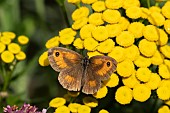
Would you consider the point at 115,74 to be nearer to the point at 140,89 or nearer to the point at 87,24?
the point at 140,89

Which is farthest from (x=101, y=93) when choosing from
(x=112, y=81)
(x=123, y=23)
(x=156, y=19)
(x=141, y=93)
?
(x=156, y=19)

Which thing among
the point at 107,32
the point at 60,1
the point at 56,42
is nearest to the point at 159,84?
the point at 107,32

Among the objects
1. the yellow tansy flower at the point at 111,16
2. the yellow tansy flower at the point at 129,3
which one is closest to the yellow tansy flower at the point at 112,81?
the yellow tansy flower at the point at 111,16

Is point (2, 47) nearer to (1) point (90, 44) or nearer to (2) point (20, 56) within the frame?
(2) point (20, 56)

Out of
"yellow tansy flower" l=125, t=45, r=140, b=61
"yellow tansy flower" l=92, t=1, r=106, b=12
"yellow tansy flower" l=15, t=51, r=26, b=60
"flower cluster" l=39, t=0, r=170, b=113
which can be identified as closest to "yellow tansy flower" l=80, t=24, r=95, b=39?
"flower cluster" l=39, t=0, r=170, b=113

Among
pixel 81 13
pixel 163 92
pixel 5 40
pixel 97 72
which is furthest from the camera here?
pixel 5 40

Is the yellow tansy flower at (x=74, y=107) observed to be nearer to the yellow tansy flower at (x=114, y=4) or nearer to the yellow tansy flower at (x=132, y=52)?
the yellow tansy flower at (x=132, y=52)
